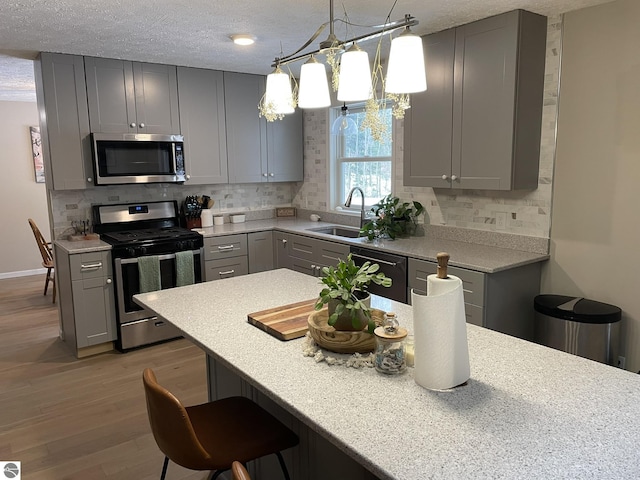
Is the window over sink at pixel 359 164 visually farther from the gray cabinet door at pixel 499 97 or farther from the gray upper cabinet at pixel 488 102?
the gray cabinet door at pixel 499 97

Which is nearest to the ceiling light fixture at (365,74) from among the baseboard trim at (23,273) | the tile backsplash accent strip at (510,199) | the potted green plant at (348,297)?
the potted green plant at (348,297)

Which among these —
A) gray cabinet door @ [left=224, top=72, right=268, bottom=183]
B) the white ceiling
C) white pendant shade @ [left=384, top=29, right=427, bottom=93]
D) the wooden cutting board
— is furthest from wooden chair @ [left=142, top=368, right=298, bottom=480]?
gray cabinet door @ [left=224, top=72, right=268, bottom=183]

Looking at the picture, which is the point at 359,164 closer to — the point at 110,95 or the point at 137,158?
the point at 137,158

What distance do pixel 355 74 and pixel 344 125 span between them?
121 inches

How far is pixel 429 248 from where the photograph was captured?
3430 mm

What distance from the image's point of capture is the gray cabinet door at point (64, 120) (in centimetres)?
372

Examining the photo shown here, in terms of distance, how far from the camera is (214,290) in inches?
99.0

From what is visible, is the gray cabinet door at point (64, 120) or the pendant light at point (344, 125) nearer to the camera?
the gray cabinet door at point (64, 120)

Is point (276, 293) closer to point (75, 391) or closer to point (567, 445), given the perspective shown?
point (567, 445)

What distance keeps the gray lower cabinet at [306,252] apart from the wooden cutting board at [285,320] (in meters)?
1.72

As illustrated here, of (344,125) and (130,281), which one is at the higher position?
(344,125)

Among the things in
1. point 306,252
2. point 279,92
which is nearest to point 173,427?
point 279,92

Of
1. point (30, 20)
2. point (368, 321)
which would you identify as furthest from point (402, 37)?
point (30, 20)

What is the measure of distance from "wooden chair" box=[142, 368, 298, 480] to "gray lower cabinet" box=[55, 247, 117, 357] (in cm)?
227
